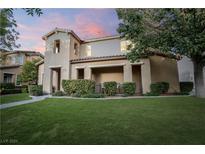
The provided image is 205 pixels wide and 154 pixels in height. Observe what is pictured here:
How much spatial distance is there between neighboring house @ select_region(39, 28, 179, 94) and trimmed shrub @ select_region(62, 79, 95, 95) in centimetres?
165

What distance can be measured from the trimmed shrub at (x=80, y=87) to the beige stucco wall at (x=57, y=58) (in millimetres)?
1775

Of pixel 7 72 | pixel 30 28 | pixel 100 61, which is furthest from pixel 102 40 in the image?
pixel 7 72

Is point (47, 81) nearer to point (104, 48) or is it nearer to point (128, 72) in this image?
point (104, 48)

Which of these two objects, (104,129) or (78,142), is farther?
(104,129)

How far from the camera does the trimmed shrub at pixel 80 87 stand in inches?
439

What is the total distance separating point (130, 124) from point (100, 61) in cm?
878

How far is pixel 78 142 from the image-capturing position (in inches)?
139

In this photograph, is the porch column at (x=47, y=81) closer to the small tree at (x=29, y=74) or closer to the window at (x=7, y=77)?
the small tree at (x=29, y=74)

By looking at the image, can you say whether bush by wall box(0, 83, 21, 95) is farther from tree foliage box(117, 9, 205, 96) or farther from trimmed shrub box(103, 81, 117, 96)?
tree foliage box(117, 9, 205, 96)

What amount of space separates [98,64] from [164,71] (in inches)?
223

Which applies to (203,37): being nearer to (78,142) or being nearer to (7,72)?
(78,142)

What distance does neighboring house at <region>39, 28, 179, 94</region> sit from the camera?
38.9 ft

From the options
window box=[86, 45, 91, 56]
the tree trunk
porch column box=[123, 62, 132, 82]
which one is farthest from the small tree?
the tree trunk

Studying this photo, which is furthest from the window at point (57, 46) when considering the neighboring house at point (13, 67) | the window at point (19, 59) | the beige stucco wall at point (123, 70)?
the window at point (19, 59)
